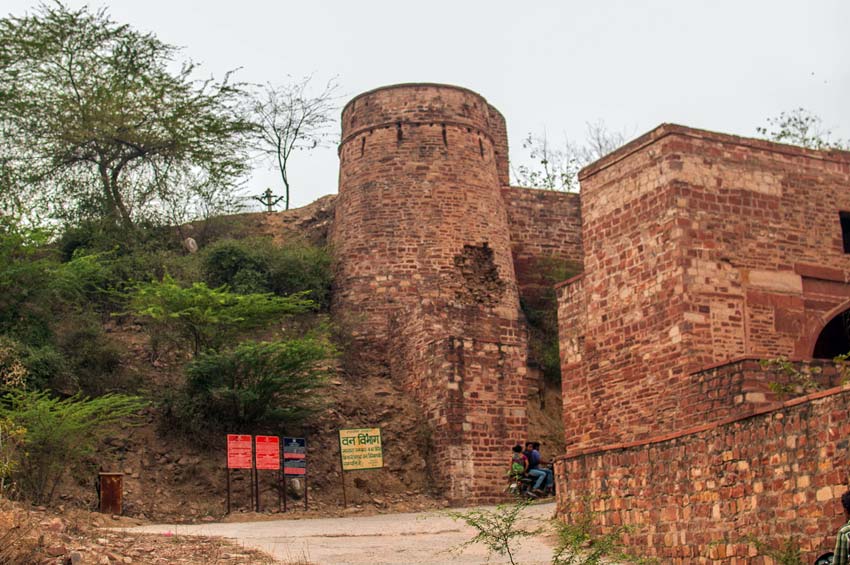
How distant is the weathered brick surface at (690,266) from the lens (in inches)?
608

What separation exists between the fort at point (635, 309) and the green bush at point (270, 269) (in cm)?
40

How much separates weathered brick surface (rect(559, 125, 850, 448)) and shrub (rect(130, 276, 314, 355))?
233 inches

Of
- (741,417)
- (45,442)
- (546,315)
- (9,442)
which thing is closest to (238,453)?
(45,442)

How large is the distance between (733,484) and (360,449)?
8231 millimetres

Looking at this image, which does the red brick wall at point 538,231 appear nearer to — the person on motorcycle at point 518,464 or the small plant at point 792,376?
the person on motorcycle at point 518,464

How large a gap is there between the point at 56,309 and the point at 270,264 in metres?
4.10

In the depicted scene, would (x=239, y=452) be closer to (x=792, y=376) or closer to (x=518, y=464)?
(x=518, y=464)

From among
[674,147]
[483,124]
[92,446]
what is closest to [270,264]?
[483,124]

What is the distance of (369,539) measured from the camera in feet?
46.0

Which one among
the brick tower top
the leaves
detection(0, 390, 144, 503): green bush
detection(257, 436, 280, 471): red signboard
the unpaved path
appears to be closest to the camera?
the unpaved path

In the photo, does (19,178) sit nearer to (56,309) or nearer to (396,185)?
(56,309)

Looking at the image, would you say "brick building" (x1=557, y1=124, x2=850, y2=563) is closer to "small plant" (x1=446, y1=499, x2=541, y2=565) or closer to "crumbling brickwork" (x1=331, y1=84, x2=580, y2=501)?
"small plant" (x1=446, y1=499, x2=541, y2=565)

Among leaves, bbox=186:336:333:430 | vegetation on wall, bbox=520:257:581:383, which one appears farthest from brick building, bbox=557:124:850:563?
vegetation on wall, bbox=520:257:581:383

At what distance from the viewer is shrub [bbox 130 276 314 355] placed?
20062 millimetres
